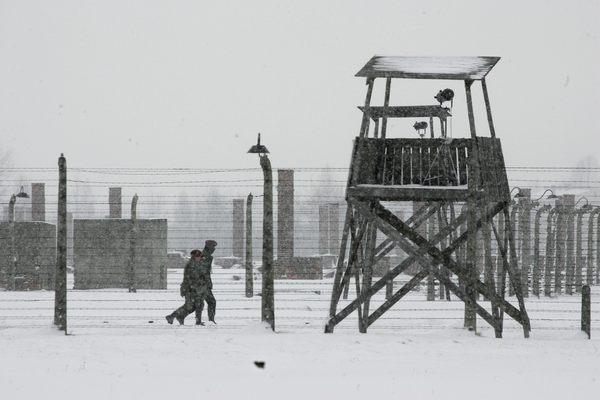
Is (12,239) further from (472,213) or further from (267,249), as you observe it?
(472,213)

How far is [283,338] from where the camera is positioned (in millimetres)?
8961

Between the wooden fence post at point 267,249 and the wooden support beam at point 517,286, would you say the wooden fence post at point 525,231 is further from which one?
the wooden fence post at point 267,249

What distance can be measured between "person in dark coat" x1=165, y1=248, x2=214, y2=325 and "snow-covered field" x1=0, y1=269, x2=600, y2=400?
1844 mm

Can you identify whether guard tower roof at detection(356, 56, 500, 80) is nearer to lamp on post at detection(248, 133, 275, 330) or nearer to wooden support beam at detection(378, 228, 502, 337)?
lamp on post at detection(248, 133, 275, 330)

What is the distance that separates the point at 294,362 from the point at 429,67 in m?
4.54

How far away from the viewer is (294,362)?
298 inches

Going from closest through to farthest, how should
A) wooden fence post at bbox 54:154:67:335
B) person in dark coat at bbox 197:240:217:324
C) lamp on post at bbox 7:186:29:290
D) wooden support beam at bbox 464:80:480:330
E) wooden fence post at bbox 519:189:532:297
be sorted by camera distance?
wooden fence post at bbox 54:154:67:335, wooden support beam at bbox 464:80:480:330, person in dark coat at bbox 197:240:217:324, wooden fence post at bbox 519:189:532:297, lamp on post at bbox 7:186:29:290

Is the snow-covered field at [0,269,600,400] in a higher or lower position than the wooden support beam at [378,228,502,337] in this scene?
lower

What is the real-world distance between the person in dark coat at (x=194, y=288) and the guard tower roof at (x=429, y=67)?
4107 millimetres

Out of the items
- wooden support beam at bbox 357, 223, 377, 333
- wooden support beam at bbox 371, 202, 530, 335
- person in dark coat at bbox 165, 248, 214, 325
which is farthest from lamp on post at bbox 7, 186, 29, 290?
wooden support beam at bbox 371, 202, 530, 335

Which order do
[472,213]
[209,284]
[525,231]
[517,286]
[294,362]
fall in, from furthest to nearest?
[525,231] → [209,284] → [517,286] → [472,213] → [294,362]

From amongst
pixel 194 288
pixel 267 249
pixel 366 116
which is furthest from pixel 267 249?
pixel 194 288

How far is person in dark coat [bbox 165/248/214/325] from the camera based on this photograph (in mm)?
11859

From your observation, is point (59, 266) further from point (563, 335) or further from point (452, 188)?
point (563, 335)
